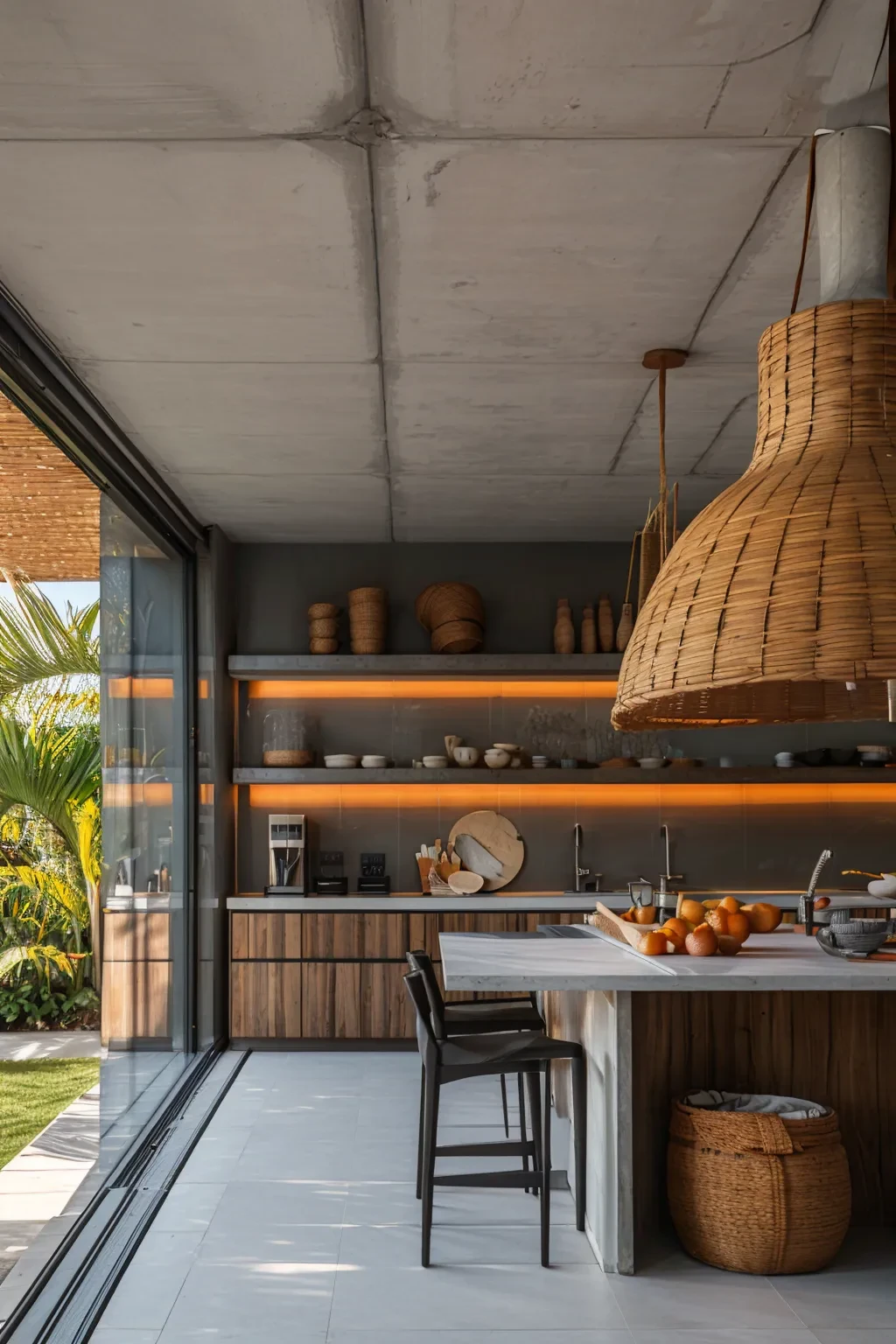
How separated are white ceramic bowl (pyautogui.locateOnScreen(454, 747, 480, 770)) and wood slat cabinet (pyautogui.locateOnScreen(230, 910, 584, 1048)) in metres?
0.91

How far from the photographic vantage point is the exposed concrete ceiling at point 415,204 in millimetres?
2318

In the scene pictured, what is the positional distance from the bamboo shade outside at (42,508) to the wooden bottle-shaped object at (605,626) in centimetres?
290

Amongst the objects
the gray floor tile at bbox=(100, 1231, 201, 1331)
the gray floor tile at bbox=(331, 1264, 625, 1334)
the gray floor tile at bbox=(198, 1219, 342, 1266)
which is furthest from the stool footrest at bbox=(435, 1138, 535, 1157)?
the gray floor tile at bbox=(100, 1231, 201, 1331)

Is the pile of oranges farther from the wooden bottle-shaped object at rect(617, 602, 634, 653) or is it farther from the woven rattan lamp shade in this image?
the wooden bottle-shaped object at rect(617, 602, 634, 653)

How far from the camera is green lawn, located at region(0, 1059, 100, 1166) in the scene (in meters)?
5.52

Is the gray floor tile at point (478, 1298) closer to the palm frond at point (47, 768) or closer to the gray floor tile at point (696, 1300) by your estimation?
the gray floor tile at point (696, 1300)

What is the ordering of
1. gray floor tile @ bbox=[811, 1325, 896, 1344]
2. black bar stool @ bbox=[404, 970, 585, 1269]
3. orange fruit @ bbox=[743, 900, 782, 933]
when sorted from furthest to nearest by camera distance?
1. orange fruit @ bbox=[743, 900, 782, 933]
2. black bar stool @ bbox=[404, 970, 585, 1269]
3. gray floor tile @ bbox=[811, 1325, 896, 1344]

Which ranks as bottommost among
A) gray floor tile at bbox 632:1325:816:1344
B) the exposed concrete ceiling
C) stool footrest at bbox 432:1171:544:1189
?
gray floor tile at bbox 632:1325:816:1344

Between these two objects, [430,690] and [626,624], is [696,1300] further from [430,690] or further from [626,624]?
[430,690]

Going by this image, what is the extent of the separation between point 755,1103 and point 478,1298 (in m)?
1.05

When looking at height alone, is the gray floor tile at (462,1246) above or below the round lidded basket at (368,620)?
below

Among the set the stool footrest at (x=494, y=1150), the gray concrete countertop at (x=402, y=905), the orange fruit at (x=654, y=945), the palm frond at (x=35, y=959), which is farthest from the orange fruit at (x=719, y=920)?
the palm frond at (x=35, y=959)

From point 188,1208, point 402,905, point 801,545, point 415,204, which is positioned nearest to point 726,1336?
point 188,1208

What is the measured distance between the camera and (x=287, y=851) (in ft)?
22.2
